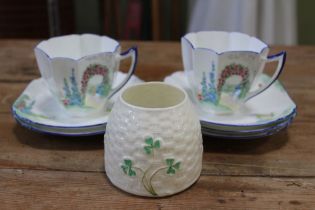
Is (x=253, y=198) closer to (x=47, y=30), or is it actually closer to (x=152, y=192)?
(x=152, y=192)

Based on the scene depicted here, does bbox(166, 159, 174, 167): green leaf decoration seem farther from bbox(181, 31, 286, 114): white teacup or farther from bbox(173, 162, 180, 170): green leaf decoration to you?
bbox(181, 31, 286, 114): white teacup

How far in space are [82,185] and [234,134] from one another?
8.8 inches

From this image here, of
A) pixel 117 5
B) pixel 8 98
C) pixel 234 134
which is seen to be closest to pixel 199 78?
pixel 234 134

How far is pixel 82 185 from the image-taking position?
541mm

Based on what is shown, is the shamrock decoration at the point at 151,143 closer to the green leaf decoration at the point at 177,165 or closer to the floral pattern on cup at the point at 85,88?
the green leaf decoration at the point at 177,165

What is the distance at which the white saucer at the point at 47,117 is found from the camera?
24.7 inches

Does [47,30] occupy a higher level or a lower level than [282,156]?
lower

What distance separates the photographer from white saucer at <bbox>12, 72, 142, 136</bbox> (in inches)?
24.7

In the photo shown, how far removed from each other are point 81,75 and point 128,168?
21 cm

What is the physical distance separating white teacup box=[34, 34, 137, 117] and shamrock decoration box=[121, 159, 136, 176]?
0.20 m

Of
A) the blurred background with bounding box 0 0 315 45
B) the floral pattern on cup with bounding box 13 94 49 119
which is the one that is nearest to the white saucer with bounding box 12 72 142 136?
the floral pattern on cup with bounding box 13 94 49 119

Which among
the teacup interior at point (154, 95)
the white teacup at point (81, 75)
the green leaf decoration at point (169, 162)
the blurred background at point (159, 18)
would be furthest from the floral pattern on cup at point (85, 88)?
the blurred background at point (159, 18)

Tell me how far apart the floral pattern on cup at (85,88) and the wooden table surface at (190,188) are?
63mm

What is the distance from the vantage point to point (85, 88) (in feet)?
2.21
